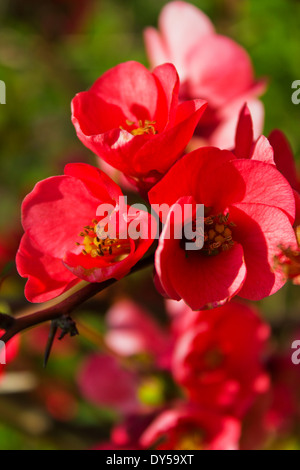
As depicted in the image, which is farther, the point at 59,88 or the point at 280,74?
the point at 59,88

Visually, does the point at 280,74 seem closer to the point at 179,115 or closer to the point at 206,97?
the point at 206,97

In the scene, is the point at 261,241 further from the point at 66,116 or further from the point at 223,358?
the point at 66,116

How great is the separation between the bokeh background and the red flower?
0.44 ft

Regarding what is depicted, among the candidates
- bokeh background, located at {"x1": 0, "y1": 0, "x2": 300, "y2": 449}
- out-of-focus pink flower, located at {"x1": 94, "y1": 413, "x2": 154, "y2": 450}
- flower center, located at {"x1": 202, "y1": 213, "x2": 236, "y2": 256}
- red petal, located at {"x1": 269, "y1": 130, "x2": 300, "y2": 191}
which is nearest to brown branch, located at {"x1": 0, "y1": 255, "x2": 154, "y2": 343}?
flower center, located at {"x1": 202, "y1": 213, "x2": 236, "y2": 256}

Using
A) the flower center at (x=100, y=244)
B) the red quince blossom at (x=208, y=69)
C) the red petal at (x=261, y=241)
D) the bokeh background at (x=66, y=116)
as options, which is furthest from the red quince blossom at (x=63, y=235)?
the bokeh background at (x=66, y=116)

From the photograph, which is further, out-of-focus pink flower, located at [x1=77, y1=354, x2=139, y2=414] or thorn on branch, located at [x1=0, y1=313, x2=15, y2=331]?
out-of-focus pink flower, located at [x1=77, y1=354, x2=139, y2=414]

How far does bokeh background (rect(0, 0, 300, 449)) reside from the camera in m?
1.09

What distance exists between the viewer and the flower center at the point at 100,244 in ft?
1.88

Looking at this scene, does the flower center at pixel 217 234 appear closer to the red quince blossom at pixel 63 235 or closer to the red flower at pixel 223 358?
the red quince blossom at pixel 63 235

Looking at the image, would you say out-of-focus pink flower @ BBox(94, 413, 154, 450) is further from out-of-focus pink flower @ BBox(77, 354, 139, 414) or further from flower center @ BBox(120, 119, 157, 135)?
flower center @ BBox(120, 119, 157, 135)

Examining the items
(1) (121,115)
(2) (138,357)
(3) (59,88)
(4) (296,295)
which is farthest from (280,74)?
(1) (121,115)

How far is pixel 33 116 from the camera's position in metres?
1.62

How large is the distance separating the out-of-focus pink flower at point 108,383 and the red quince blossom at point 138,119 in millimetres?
552

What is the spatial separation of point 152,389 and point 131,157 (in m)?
0.54
